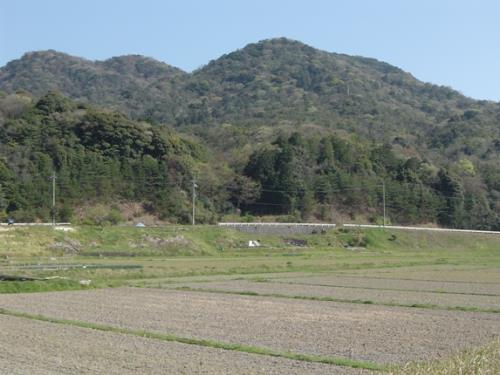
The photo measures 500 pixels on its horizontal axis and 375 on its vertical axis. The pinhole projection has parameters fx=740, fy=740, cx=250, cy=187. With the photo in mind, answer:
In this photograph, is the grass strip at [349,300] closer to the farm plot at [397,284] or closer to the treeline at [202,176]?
the farm plot at [397,284]

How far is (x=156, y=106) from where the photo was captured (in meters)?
192

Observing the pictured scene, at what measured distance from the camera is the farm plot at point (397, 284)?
3046 cm

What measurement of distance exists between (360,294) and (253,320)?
9.34 meters

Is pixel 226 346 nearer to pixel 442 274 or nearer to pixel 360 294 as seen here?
pixel 360 294

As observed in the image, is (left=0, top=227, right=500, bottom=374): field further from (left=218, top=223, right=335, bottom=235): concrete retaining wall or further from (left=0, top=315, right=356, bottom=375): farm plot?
(left=218, top=223, right=335, bottom=235): concrete retaining wall

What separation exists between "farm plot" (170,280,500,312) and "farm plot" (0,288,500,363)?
6.31ft

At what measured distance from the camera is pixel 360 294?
92.4 ft

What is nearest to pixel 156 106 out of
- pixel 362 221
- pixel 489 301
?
pixel 362 221

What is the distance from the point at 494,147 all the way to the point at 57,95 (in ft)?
256

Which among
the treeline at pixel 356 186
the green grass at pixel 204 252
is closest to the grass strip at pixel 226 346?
the green grass at pixel 204 252

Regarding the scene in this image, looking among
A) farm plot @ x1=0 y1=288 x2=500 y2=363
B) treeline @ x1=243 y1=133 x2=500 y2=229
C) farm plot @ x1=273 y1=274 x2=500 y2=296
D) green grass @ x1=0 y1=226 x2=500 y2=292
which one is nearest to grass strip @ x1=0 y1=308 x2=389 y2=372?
farm plot @ x1=0 y1=288 x2=500 y2=363

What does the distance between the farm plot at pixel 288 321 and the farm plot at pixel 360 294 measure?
75.7 inches

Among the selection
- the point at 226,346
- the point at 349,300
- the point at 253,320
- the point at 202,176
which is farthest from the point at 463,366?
the point at 202,176

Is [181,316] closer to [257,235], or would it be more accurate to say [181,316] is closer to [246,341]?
[246,341]
